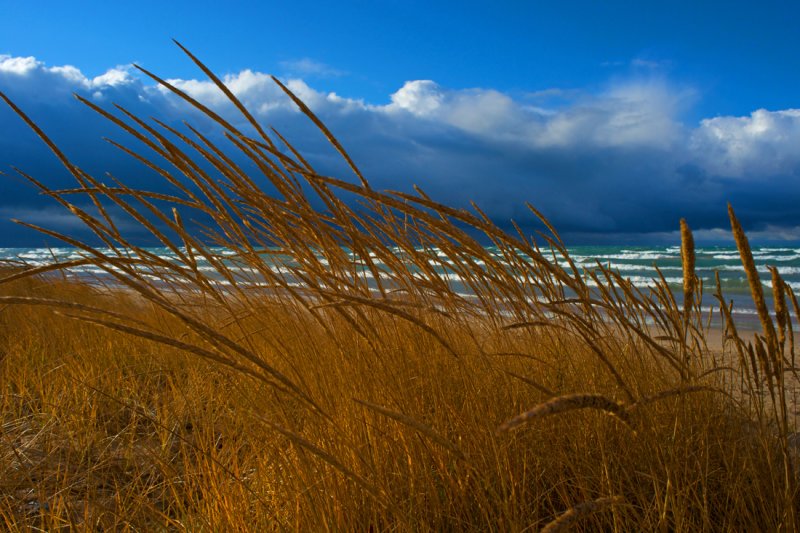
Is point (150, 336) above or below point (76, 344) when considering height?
above

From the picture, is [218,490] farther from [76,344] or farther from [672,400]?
[76,344]

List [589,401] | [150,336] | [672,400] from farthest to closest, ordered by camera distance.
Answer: [672,400]
[150,336]
[589,401]

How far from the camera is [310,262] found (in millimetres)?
1396

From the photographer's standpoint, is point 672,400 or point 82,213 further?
point 672,400

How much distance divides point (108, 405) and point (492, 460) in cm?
198

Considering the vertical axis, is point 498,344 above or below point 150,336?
below

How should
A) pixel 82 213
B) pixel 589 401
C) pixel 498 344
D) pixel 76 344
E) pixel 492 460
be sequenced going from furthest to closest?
pixel 76 344 < pixel 498 344 < pixel 492 460 < pixel 82 213 < pixel 589 401

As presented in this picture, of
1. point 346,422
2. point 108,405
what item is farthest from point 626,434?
point 108,405

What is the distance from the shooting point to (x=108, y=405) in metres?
2.59

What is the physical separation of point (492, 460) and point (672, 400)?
0.63m

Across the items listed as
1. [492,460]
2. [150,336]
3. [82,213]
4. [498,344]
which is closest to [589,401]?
[150,336]

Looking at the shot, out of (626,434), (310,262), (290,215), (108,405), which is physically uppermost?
(290,215)

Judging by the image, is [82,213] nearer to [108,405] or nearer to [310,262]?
[310,262]

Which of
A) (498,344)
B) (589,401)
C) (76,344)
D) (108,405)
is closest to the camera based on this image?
(589,401)
